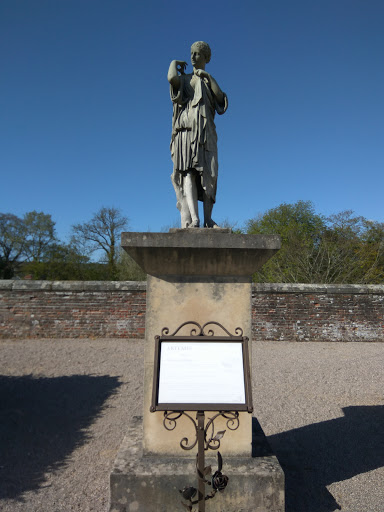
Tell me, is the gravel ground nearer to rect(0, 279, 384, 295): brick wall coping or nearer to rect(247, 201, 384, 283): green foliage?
rect(0, 279, 384, 295): brick wall coping

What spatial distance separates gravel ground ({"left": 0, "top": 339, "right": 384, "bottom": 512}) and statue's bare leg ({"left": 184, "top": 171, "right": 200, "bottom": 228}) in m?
2.40

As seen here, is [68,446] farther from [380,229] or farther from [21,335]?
[380,229]

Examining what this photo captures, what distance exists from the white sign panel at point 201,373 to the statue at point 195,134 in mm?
1164

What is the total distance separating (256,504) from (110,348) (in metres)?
6.59

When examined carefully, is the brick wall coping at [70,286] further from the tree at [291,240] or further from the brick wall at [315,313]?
the tree at [291,240]

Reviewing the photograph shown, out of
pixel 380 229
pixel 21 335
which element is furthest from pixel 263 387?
pixel 380 229

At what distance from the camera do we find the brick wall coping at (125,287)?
9.53m

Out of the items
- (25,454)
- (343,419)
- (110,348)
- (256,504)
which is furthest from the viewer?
(110,348)

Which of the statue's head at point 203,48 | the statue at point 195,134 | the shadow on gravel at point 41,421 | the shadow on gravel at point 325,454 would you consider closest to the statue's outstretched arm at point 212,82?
the statue at point 195,134

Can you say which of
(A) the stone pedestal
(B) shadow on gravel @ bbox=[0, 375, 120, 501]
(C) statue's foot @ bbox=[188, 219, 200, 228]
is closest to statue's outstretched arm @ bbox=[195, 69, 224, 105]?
(C) statue's foot @ bbox=[188, 219, 200, 228]

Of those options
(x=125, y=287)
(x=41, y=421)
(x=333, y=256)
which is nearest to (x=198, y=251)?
(x=41, y=421)

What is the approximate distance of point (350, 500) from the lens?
9.09ft

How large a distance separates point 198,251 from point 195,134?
3.58 feet

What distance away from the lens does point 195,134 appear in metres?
2.95
